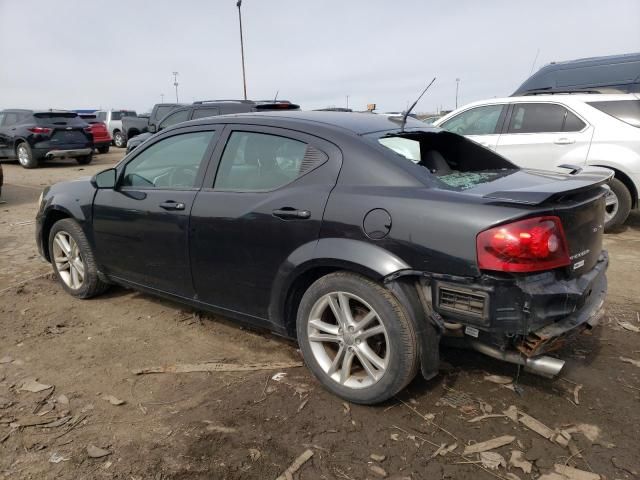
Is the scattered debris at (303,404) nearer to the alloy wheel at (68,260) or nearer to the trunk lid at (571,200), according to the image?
the trunk lid at (571,200)

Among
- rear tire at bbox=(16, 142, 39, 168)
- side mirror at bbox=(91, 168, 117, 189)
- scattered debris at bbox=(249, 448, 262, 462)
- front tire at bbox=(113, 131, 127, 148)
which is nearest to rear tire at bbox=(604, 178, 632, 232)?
scattered debris at bbox=(249, 448, 262, 462)

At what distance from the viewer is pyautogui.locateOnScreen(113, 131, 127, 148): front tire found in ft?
78.1

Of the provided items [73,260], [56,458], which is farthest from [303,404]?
[73,260]

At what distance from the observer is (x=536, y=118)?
6.66 meters

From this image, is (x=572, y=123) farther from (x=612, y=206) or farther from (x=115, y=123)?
(x=115, y=123)

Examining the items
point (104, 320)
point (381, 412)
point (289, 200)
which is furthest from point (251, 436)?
point (104, 320)

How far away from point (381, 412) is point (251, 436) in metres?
0.71

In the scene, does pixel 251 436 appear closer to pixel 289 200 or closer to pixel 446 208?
pixel 289 200

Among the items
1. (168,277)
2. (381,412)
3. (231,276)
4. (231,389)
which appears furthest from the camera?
(168,277)

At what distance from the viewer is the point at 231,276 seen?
3.13 metres

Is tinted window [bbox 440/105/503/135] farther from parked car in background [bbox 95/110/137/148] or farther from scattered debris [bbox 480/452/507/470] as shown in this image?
parked car in background [bbox 95/110/137/148]

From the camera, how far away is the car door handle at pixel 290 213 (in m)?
2.74

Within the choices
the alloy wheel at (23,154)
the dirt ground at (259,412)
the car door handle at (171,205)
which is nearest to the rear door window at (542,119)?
the dirt ground at (259,412)

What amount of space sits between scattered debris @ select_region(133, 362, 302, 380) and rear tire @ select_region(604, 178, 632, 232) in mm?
4970
